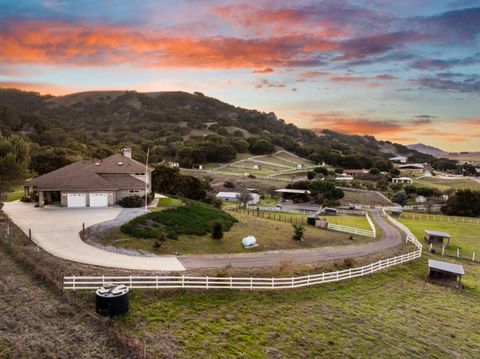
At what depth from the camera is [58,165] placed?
59.2 metres

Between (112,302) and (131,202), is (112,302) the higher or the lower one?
the lower one

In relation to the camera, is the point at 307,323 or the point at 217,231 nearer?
the point at 307,323

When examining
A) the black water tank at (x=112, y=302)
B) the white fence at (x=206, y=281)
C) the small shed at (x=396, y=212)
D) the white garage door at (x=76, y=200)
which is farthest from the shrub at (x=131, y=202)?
the small shed at (x=396, y=212)

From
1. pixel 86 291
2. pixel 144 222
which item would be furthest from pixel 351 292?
pixel 144 222

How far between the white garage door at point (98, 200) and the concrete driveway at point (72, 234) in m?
1.76

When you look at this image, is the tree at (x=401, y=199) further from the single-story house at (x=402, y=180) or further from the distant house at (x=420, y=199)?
the single-story house at (x=402, y=180)

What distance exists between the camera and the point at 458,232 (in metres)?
47.3

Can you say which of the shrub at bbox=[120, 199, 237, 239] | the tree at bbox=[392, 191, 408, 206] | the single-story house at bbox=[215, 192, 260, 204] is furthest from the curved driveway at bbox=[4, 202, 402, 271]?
the tree at bbox=[392, 191, 408, 206]

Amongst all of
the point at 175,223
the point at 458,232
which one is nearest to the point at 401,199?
the point at 458,232

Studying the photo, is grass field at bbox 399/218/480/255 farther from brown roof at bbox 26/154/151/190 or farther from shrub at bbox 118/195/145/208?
brown roof at bbox 26/154/151/190

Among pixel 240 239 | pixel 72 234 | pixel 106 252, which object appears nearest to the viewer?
pixel 106 252

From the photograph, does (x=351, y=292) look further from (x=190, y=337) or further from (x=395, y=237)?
(x=395, y=237)

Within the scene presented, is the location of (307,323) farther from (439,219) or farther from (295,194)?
(295,194)

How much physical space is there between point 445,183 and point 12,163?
357 feet
